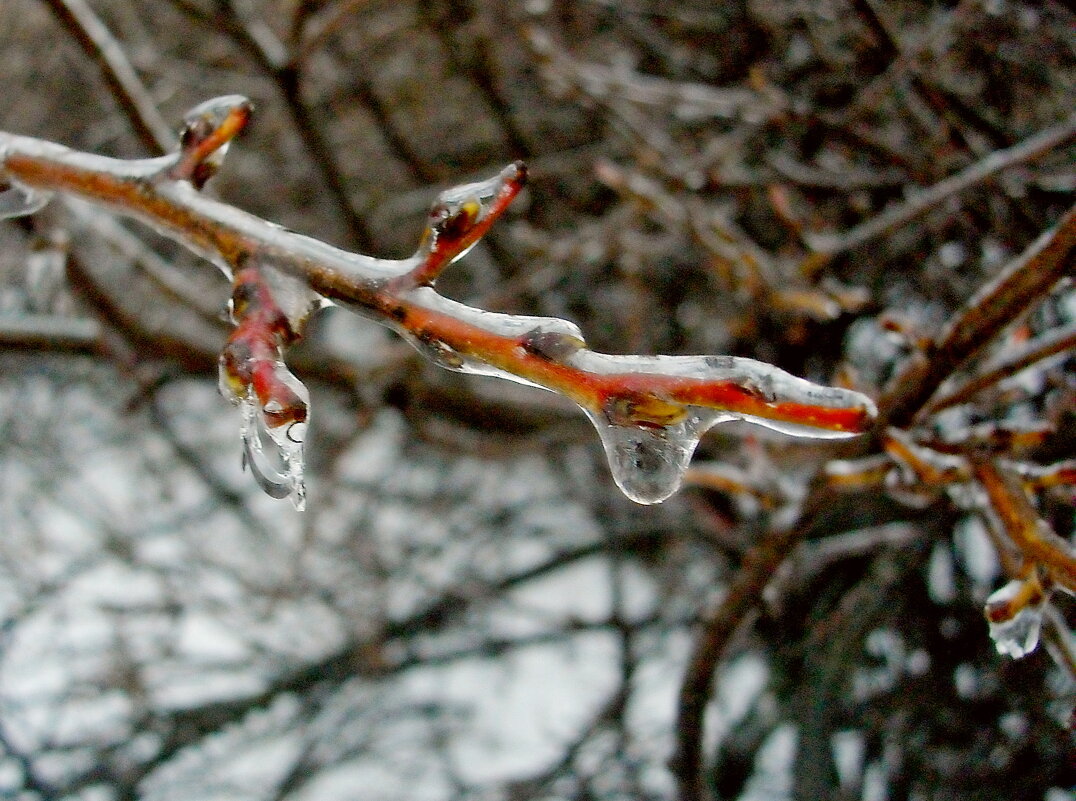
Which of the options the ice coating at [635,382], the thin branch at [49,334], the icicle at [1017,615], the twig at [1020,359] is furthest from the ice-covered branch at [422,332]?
the thin branch at [49,334]

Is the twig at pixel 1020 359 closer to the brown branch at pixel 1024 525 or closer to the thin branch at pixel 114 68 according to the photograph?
the brown branch at pixel 1024 525

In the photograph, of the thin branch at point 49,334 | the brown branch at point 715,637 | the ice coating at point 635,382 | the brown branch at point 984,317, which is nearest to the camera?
the ice coating at point 635,382

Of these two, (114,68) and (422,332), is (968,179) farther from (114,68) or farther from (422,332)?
(114,68)

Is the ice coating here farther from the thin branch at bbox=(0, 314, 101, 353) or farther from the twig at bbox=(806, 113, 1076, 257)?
the thin branch at bbox=(0, 314, 101, 353)

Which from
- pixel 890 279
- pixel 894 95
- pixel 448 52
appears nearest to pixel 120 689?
pixel 448 52

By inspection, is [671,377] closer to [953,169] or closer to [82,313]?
[953,169]

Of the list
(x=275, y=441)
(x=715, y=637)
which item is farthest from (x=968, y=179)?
(x=275, y=441)

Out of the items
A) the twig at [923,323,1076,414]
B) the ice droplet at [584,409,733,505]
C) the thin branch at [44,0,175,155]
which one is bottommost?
the ice droplet at [584,409,733,505]

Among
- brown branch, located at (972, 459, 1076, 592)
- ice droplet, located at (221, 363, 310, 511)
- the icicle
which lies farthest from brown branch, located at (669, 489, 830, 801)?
ice droplet, located at (221, 363, 310, 511)
